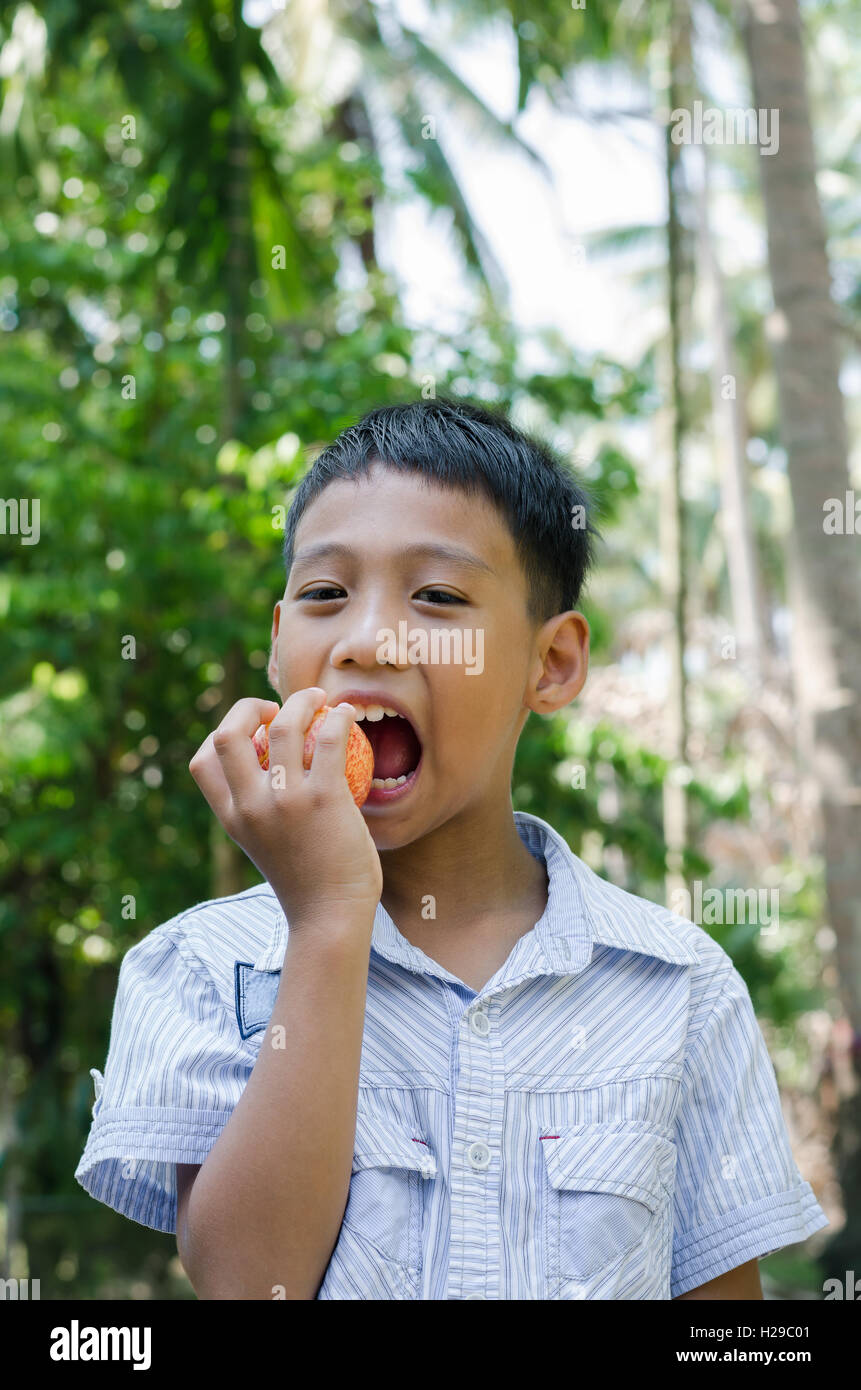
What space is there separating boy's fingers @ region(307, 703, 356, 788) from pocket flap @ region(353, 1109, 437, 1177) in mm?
387

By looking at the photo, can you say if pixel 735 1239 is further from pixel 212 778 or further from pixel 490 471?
pixel 490 471

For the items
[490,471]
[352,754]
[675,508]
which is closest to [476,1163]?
[352,754]

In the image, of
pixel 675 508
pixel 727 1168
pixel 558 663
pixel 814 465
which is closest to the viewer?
pixel 727 1168

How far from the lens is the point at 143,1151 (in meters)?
1.48

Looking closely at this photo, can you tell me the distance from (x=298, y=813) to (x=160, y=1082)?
343mm

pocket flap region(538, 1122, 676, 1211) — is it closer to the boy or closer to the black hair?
the boy

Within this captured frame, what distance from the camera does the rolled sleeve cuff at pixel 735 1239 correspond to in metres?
1.65

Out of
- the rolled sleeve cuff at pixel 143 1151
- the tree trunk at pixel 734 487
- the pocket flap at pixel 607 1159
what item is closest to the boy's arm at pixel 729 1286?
the pocket flap at pixel 607 1159

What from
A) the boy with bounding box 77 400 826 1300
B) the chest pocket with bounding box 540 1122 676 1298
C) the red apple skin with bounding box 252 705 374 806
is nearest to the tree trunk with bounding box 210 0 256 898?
the boy with bounding box 77 400 826 1300

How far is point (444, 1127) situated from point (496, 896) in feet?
1.22

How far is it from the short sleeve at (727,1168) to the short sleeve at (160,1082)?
0.58 m
